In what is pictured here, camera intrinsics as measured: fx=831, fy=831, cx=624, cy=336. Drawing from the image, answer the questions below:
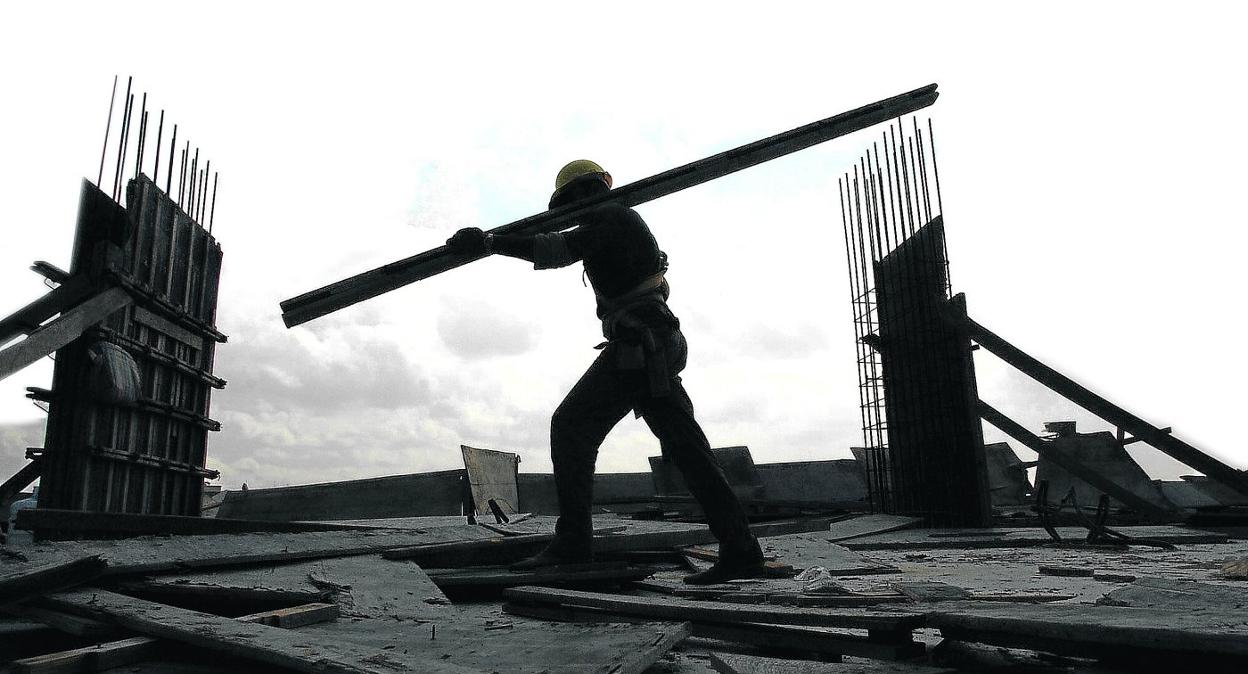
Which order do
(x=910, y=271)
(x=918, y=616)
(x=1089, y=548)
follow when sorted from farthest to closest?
(x=910, y=271) < (x=1089, y=548) < (x=918, y=616)

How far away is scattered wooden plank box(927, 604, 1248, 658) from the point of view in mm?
1498

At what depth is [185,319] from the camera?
8336 millimetres

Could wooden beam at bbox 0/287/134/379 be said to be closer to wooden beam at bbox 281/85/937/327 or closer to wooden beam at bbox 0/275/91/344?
wooden beam at bbox 0/275/91/344

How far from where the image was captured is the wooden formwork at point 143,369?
22.4 ft

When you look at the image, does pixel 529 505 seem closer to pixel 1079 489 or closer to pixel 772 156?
pixel 1079 489

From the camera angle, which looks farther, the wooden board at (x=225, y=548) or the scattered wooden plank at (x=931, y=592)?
the wooden board at (x=225, y=548)

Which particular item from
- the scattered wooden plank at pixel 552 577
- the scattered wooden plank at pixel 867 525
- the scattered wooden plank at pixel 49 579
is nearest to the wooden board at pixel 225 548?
the scattered wooden plank at pixel 49 579

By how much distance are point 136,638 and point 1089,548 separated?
5533mm

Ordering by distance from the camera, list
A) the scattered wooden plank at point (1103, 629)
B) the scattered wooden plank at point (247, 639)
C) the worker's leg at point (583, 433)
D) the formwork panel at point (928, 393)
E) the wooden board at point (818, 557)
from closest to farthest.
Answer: the scattered wooden plank at point (1103, 629) < the scattered wooden plank at point (247, 639) < the worker's leg at point (583, 433) < the wooden board at point (818, 557) < the formwork panel at point (928, 393)

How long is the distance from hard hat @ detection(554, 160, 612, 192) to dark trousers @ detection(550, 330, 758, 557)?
36.4 inches

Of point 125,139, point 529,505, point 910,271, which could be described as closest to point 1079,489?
point 910,271

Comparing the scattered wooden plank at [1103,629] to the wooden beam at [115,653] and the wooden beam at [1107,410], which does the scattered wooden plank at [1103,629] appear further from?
the wooden beam at [1107,410]

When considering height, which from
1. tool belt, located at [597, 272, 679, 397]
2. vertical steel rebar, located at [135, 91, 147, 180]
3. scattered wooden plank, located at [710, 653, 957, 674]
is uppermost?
vertical steel rebar, located at [135, 91, 147, 180]

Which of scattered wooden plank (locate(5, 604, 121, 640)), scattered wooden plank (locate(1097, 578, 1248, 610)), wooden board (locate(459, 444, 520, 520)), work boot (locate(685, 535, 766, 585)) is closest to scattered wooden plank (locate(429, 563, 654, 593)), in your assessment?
work boot (locate(685, 535, 766, 585))
